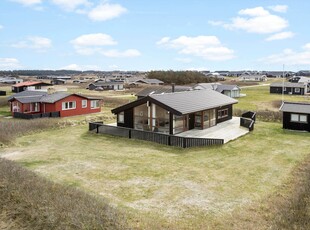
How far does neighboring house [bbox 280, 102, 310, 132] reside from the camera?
103ft

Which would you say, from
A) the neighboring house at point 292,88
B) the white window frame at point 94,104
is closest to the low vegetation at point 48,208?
the white window frame at point 94,104

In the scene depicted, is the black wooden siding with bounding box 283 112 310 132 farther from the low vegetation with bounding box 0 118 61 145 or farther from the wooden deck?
the low vegetation with bounding box 0 118 61 145

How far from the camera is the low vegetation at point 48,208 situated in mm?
11086

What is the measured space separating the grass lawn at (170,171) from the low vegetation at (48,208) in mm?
1362

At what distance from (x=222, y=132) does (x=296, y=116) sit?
838cm

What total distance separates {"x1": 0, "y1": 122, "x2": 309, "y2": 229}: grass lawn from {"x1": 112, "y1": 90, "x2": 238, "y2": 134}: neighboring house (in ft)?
12.0

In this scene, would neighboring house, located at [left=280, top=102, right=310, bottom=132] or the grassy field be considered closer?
the grassy field

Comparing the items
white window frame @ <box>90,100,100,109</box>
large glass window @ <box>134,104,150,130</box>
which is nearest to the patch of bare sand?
large glass window @ <box>134,104,150,130</box>

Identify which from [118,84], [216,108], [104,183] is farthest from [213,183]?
[118,84]

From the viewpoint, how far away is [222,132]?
30.4 meters

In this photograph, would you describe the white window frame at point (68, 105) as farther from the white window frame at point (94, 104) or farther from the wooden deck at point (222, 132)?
the wooden deck at point (222, 132)

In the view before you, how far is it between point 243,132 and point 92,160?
16212 mm

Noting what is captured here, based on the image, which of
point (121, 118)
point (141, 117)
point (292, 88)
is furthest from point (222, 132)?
point (292, 88)

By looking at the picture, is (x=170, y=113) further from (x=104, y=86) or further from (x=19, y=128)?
(x=104, y=86)
